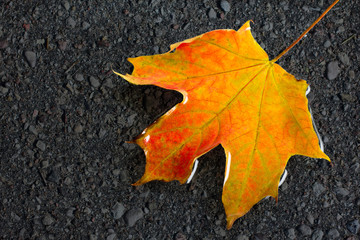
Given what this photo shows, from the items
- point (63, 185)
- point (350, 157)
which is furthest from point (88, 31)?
point (350, 157)

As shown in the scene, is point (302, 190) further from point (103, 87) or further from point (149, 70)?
point (103, 87)

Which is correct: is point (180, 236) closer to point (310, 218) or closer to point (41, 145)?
point (310, 218)

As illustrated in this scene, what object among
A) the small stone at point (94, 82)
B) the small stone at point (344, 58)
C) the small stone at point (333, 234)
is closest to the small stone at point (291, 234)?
the small stone at point (333, 234)

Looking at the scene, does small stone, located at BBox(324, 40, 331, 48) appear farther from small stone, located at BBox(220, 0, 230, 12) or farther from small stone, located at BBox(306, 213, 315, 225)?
small stone, located at BBox(306, 213, 315, 225)

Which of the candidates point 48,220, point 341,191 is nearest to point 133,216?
point 48,220

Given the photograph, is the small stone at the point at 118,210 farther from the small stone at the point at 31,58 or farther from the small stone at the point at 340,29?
the small stone at the point at 340,29

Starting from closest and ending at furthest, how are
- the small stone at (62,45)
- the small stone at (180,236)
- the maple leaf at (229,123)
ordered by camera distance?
the maple leaf at (229,123), the small stone at (180,236), the small stone at (62,45)
